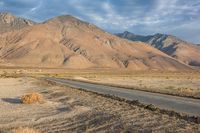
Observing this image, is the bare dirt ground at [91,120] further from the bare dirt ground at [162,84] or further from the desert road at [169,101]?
the bare dirt ground at [162,84]

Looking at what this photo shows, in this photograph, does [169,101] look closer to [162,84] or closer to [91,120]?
[91,120]

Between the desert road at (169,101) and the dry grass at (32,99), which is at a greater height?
the desert road at (169,101)

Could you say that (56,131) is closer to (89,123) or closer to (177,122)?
(89,123)

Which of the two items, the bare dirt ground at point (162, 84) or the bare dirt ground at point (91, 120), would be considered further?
the bare dirt ground at point (162, 84)

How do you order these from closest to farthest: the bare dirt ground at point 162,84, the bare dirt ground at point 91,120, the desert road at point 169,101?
the bare dirt ground at point 91,120 → the desert road at point 169,101 → the bare dirt ground at point 162,84

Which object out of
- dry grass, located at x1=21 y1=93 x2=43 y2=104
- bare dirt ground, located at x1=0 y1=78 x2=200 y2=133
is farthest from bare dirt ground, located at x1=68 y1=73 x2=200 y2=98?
bare dirt ground, located at x1=0 y1=78 x2=200 y2=133

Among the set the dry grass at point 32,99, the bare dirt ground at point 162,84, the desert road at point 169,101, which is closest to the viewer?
the desert road at point 169,101

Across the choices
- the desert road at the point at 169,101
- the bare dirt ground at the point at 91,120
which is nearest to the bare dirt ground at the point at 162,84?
the desert road at the point at 169,101

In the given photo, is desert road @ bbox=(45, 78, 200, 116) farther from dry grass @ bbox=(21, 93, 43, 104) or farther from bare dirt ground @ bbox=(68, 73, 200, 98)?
dry grass @ bbox=(21, 93, 43, 104)

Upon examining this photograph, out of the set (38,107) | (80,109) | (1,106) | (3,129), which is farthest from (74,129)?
(1,106)

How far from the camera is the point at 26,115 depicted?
74.2 ft

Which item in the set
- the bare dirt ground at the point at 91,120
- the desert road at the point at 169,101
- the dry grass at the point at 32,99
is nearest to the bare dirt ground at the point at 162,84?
the desert road at the point at 169,101

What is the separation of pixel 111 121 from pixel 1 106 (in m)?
12.7

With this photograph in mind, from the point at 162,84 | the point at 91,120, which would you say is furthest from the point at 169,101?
the point at 162,84
